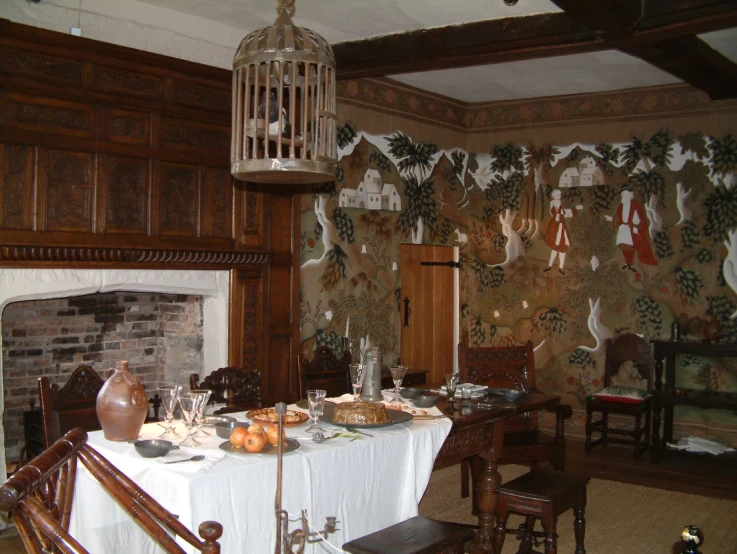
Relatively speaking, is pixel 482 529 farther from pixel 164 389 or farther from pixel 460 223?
pixel 460 223

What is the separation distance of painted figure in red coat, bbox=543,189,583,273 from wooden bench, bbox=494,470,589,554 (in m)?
3.50

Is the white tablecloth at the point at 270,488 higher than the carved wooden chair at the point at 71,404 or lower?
lower

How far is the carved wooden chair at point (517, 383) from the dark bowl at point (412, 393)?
0.61 m

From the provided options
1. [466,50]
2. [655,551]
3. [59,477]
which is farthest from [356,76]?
[59,477]

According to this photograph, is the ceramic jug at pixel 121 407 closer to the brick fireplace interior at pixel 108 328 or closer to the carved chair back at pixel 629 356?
the brick fireplace interior at pixel 108 328

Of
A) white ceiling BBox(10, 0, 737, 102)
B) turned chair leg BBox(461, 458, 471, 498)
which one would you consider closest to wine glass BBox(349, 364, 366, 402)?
turned chair leg BBox(461, 458, 471, 498)

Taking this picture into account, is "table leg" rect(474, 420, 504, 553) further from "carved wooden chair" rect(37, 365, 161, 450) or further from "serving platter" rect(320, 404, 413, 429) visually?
"carved wooden chair" rect(37, 365, 161, 450)

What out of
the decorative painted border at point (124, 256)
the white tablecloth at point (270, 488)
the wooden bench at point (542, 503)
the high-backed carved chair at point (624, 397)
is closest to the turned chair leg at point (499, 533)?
the wooden bench at point (542, 503)

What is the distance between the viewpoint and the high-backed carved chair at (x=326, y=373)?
4.46 meters

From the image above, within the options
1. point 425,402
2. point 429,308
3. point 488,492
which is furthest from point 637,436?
point 425,402

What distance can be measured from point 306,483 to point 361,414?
19.5 inches

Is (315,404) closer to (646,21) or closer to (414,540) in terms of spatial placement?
(414,540)

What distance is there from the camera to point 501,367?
479 cm

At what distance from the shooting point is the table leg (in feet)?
12.0
